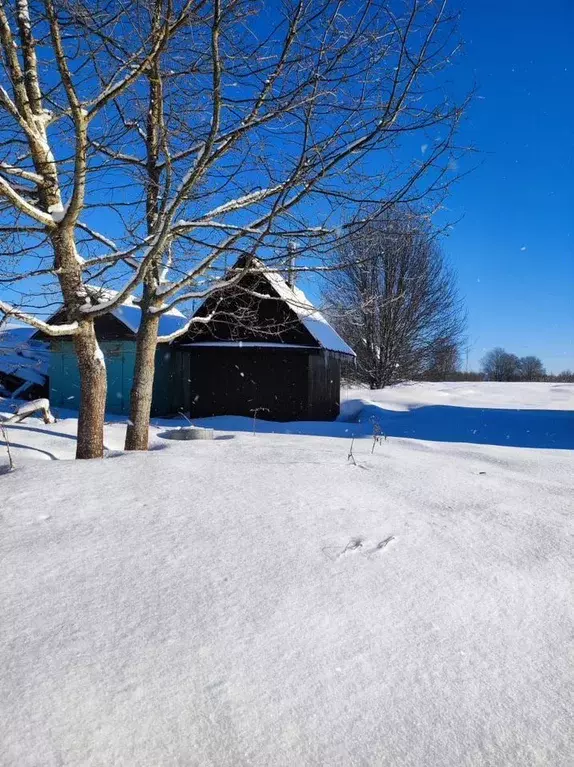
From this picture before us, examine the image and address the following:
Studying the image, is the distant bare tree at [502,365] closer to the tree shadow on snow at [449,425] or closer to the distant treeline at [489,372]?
the distant treeline at [489,372]

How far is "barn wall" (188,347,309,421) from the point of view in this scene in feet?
48.0

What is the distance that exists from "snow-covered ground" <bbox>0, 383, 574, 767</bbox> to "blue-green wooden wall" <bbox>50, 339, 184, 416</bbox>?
12625 millimetres

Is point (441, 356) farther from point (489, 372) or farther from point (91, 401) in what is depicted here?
point (489, 372)

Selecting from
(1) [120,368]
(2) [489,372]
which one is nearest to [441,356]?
(1) [120,368]

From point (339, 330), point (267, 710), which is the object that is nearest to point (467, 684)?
point (267, 710)

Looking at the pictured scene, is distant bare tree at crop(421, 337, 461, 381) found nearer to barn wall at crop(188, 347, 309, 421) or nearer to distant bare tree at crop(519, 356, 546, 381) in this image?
barn wall at crop(188, 347, 309, 421)

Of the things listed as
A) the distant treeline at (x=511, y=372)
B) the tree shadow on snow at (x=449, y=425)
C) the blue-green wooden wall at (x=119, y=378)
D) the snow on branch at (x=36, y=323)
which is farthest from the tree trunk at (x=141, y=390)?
the distant treeline at (x=511, y=372)

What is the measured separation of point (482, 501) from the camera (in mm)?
3152

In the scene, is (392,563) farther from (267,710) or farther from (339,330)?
(339,330)

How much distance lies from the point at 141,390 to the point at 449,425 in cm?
946

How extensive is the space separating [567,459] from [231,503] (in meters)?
4.11

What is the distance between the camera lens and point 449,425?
13781mm

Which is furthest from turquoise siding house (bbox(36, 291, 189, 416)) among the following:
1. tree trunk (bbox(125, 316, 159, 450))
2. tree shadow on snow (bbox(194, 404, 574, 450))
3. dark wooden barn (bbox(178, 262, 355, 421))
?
tree trunk (bbox(125, 316, 159, 450))

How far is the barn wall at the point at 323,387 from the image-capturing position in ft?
48.4
